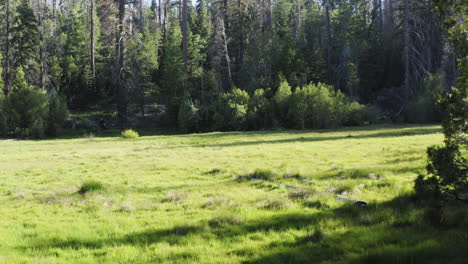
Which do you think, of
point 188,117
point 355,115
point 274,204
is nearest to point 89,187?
point 274,204

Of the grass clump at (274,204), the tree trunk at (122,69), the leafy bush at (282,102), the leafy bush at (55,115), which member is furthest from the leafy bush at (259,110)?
the grass clump at (274,204)

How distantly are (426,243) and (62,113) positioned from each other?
132 feet

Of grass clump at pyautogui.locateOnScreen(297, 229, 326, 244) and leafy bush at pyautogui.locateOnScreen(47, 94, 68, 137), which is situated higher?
leafy bush at pyautogui.locateOnScreen(47, 94, 68, 137)

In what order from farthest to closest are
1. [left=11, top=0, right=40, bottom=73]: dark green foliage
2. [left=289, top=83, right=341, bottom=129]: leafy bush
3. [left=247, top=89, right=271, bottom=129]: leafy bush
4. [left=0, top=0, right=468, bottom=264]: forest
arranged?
[left=11, top=0, right=40, bottom=73]: dark green foliage
[left=247, top=89, right=271, bottom=129]: leafy bush
[left=289, top=83, right=341, bottom=129]: leafy bush
[left=0, top=0, right=468, bottom=264]: forest

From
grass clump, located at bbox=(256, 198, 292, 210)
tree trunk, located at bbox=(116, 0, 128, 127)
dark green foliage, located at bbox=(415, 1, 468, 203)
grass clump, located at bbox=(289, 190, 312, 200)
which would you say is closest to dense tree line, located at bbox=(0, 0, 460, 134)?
tree trunk, located at bbox=(116, 0, 128, 127)

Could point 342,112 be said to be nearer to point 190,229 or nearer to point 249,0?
point 249,0

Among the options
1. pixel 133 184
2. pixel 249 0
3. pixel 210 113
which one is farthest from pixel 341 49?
pixel 133 184

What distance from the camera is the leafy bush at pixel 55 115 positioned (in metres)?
38.0

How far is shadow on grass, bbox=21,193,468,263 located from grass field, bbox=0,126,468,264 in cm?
2

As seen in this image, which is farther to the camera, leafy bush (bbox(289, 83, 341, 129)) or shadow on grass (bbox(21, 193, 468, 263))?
leafy bush (bbox(289, 83, 341, 129))

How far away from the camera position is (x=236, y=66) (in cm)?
5481

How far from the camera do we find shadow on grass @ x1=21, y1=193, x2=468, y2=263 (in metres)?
4.66

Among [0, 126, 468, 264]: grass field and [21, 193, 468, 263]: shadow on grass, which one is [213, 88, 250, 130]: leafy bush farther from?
[21, 193, 468, 263]: shadow on grass

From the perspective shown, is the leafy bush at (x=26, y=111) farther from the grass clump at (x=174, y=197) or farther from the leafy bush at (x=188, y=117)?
the grass clump at (x=174, y=197)
